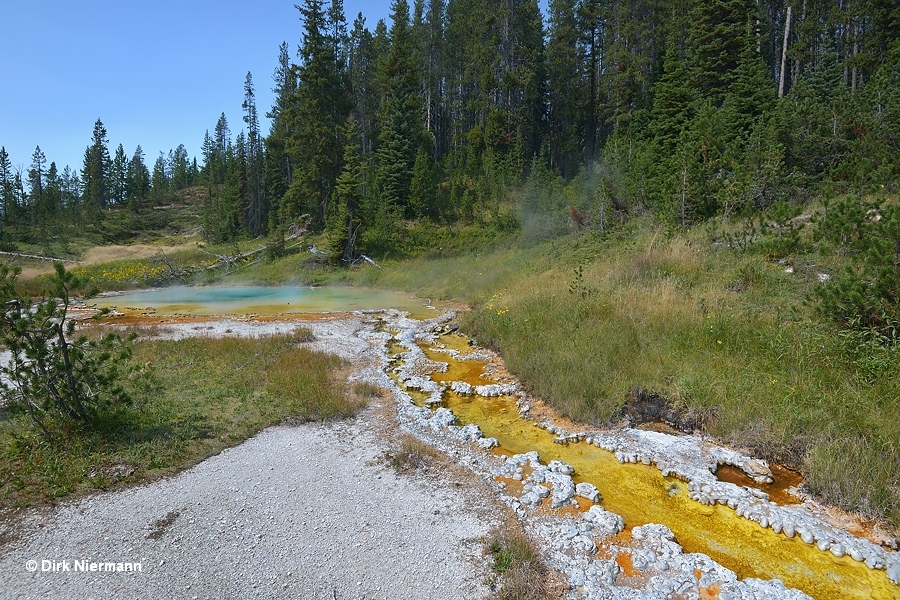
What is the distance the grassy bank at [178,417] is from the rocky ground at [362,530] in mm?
483

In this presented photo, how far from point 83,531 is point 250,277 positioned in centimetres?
2741

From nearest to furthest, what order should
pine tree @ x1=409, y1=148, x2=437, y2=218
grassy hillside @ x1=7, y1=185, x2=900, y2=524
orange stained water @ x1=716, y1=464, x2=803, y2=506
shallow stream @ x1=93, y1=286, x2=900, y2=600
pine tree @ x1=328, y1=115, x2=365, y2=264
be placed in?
shallow stream @ x1=93, y1=286, x2=900, y2=600
orange stained water @ x1=716, y1=464, x2=803, y2=506
grassy hillside @ x1=7, y1=185, x2=900, y2=524
pine tree @ x1=328, y1=115, x2=365, y2=264
pine tree @ x1=409, y1=148, x2=437, y2=218

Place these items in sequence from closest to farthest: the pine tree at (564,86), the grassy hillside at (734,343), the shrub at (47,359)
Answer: the grassy hillside at (734,343)
the shrub at (47,359)
the pine tree at (564,86)

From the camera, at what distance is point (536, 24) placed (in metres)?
44.7

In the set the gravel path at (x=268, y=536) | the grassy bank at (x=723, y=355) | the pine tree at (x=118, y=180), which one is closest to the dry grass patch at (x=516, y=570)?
the gravel path at (x=268, y=536)

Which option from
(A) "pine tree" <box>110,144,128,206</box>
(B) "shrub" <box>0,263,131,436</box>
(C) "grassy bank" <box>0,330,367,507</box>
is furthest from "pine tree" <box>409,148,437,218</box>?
(A) "pine tree" <box>110,144,128,206</box>

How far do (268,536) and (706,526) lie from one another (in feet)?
15.3

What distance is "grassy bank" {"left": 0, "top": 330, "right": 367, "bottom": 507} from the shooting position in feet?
18.8

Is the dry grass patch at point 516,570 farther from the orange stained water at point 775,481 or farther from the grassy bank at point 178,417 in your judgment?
the grassy bank at point 178,417

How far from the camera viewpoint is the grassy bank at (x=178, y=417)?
5727mm

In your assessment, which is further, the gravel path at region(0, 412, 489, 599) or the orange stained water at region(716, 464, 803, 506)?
the orange stained water at region(716, 464, 803, 506)

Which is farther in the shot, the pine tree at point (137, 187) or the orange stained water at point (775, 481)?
the pine tree at point (137, 187)

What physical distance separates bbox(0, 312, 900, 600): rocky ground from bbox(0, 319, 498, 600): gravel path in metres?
0.02

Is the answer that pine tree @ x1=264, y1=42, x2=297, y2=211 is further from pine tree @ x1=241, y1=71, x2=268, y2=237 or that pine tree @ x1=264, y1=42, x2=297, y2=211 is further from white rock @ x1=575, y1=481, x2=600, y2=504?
white rock @ x1=575, y1=481, x2=600, y2=504
